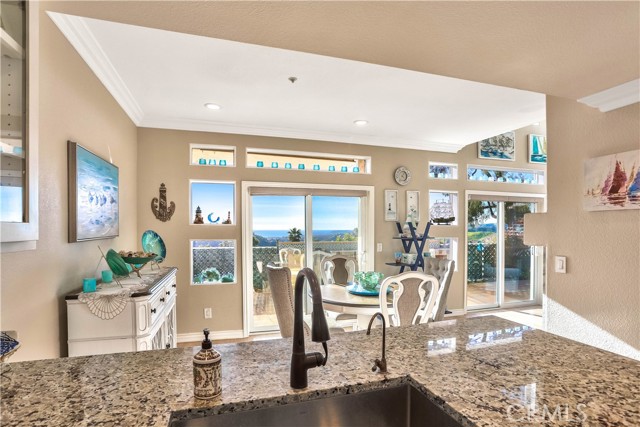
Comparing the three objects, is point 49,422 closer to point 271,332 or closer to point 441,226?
point 271,332

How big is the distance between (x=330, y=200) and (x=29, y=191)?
3681 mm

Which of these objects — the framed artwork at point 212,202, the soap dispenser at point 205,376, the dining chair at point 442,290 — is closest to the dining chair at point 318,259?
the framed artwork at point 212,202

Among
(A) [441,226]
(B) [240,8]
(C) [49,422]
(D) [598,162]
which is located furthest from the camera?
(A) [441,226]

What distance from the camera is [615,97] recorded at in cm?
191

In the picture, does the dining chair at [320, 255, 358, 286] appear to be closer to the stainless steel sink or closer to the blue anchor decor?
the blue anchor decor

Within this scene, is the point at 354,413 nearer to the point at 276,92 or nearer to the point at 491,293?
the point at 276,92

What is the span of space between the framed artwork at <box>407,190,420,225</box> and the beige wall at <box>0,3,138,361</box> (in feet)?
12.7

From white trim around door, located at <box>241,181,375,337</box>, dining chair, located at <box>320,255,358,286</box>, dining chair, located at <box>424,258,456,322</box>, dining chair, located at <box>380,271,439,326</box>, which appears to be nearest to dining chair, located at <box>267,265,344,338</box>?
dining chair, located at <box>380,271,439,326</box>

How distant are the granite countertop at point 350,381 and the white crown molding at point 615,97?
1.45 metres

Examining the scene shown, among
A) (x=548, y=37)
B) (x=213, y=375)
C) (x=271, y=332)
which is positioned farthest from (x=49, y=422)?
(x=271, y=332)

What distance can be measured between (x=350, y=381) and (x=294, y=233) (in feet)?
12.0

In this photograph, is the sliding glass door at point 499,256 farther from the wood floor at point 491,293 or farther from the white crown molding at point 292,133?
the white crown molding at point 292,133

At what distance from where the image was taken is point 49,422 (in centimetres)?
76

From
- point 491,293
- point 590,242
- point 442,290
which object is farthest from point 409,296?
point 491,293
